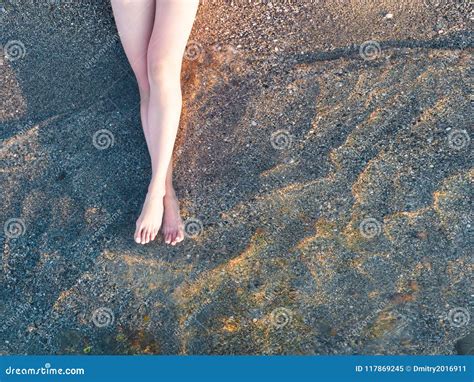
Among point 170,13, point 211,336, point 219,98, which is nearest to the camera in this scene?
point 170,13

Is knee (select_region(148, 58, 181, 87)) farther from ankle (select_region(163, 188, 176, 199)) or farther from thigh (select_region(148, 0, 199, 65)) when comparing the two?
ankle (select_region(163, 188, 176, 199))

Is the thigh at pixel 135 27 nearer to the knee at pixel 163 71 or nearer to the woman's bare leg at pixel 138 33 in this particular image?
the woman's bare leg at pixel 138 33

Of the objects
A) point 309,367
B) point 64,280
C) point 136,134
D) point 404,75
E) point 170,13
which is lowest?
point 309,367

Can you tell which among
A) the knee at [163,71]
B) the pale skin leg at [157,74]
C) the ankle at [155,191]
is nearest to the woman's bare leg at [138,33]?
the pale skin leg at [157,74]

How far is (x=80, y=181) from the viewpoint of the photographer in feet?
8.99

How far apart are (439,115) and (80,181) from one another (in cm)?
186

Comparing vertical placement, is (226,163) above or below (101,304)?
above

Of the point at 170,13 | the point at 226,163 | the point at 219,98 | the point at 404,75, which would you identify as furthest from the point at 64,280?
the point at 404,75

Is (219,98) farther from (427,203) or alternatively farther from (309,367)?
(309,367)

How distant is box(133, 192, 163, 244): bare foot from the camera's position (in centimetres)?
263

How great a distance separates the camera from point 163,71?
2510 millimetres

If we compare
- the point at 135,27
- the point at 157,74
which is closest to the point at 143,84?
the point at 157,74

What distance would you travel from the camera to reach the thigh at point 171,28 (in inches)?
95.8

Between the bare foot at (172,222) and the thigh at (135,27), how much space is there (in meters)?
0.64
